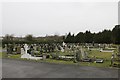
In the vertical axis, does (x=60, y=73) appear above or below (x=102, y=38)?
below

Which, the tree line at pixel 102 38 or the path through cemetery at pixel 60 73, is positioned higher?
the tree line at pixel 102 38

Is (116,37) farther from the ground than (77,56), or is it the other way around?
(116,37)

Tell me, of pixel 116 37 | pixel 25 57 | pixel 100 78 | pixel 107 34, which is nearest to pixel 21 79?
pixel 100 78

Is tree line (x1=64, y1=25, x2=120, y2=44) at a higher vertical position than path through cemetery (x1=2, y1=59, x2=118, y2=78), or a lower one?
higher

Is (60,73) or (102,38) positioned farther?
(102,38)

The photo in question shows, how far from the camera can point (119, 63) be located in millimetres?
14961

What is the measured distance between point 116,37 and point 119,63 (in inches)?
1048

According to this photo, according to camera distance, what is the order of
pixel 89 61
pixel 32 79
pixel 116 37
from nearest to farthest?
pixel 32 79 < pixel 89 61 < pixel 116 37

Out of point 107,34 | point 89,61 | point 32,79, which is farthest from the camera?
point 107,34

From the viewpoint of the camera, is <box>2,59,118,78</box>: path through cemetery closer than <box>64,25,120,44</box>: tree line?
Yes

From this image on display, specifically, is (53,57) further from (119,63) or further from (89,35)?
(89,35)

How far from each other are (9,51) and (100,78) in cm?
1859

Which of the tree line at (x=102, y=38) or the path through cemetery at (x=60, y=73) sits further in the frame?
the tree line at (x=102, y=38)

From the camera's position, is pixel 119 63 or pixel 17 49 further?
pixel 17 49
